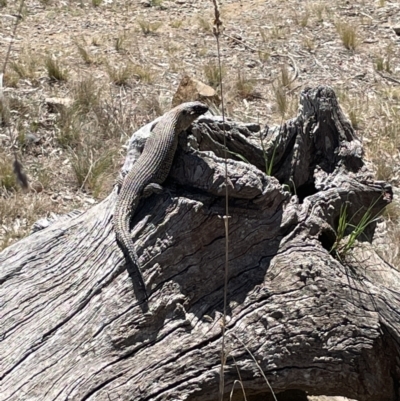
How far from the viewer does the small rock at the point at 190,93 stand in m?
7.42

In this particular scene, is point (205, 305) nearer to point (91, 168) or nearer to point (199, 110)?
point (199, 110)

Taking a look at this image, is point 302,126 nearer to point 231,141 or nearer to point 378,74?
point 231,141

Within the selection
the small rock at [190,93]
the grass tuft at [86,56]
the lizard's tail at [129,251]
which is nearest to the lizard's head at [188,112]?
the lizard's tail at [129,251]

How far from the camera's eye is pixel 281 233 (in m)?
3.34

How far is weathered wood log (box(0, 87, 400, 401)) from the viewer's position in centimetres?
300

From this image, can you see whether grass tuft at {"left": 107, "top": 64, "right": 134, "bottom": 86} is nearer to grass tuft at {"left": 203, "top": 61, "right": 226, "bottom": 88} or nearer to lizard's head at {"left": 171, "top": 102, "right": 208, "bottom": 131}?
grass tuft at {"left": 203, "top": 61, "right": 226, "bottom": 88}

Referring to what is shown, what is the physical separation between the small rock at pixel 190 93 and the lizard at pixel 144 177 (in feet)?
11.5

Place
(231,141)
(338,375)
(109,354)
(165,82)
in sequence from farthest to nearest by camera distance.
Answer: (165,82), (231,141), (338,375), (109,354)

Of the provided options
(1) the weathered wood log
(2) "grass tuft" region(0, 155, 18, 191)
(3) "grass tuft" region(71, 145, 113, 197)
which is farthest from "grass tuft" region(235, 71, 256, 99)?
(1) the weathered wood log

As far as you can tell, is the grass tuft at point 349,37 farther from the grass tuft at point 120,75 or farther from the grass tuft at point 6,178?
the grass tuft at point 6,178

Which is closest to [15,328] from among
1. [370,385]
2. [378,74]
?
[370,385]

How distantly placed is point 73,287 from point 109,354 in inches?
17.8

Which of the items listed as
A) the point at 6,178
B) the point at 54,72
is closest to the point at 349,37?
the point at 54,72

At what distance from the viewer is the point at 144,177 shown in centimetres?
354
